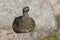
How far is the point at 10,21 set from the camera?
258 cm

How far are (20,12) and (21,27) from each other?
605 mm

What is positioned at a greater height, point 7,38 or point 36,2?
point 36,2

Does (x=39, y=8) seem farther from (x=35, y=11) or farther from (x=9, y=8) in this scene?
(x=9, y=8)

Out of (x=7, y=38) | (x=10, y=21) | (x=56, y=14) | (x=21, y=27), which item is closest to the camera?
(x=7, y=38)

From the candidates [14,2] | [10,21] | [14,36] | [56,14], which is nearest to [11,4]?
[14,2]

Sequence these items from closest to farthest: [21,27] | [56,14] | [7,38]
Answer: [7,38] < [21,27] < [56,14]

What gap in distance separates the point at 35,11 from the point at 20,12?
162 mm

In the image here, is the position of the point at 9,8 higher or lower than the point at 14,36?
higher

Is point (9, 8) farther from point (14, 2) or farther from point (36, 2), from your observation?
point (36, 2)

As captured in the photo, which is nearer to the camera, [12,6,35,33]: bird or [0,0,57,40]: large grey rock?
[12,6,35,33]: bird

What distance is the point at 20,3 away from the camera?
9.08 ft

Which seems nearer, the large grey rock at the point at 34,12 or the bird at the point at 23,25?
the bird at the point at 23,25

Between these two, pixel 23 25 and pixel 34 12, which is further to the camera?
pixel 34 12

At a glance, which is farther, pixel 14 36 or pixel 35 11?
pixel 35 11
